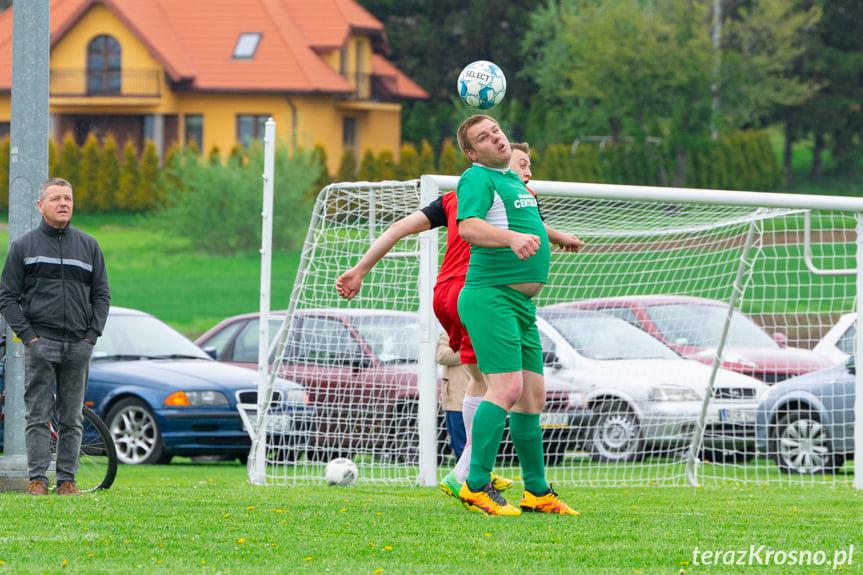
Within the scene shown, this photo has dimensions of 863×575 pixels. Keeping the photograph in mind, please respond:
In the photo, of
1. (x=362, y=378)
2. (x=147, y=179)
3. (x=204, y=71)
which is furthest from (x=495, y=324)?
(x=204, y=71)

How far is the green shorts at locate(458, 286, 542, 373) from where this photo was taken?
624cm

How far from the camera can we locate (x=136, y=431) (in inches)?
507

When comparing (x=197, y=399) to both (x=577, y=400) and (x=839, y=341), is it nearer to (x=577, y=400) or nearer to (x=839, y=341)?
(x=577, y=400)

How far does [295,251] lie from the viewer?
3956cm

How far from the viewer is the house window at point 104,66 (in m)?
52.0

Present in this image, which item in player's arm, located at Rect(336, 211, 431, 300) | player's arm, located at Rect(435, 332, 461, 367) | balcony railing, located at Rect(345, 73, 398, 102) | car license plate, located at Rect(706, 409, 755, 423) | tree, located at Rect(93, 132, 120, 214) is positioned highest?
balcony railing, located at Rect(345, 73, 398, 102)

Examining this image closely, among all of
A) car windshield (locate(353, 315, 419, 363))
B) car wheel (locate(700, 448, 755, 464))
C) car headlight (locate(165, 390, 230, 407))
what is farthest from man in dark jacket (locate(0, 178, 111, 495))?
car wheel (locate(700, 448, 755, 464))

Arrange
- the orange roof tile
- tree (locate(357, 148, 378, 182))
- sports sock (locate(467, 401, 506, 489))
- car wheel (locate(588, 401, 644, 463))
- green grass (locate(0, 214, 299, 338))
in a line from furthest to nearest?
the orange roof tile < tree (locate(357, 148, 378, 182)) < green grass (locate(0, 214, 299, 338)) < car wheel (locate(588, 401, 644, 463)) < sports sock (locate(467, 401, 506, 489))

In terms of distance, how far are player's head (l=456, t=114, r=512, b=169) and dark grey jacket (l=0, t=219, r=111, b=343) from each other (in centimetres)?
299

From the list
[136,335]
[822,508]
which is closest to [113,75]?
[136,335]

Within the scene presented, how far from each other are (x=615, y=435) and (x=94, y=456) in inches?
214

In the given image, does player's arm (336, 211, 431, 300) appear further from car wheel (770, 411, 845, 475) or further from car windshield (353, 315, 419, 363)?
car wheel (770, 411, 845, 475)

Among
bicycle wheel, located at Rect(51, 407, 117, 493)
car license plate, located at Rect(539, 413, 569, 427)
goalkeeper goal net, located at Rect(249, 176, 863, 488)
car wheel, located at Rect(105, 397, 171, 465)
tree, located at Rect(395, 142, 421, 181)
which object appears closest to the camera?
bicycle wheel, located at Rect(51, 407, 117, 493)

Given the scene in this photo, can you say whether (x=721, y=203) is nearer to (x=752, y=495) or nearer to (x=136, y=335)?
(x=752, y=495)
